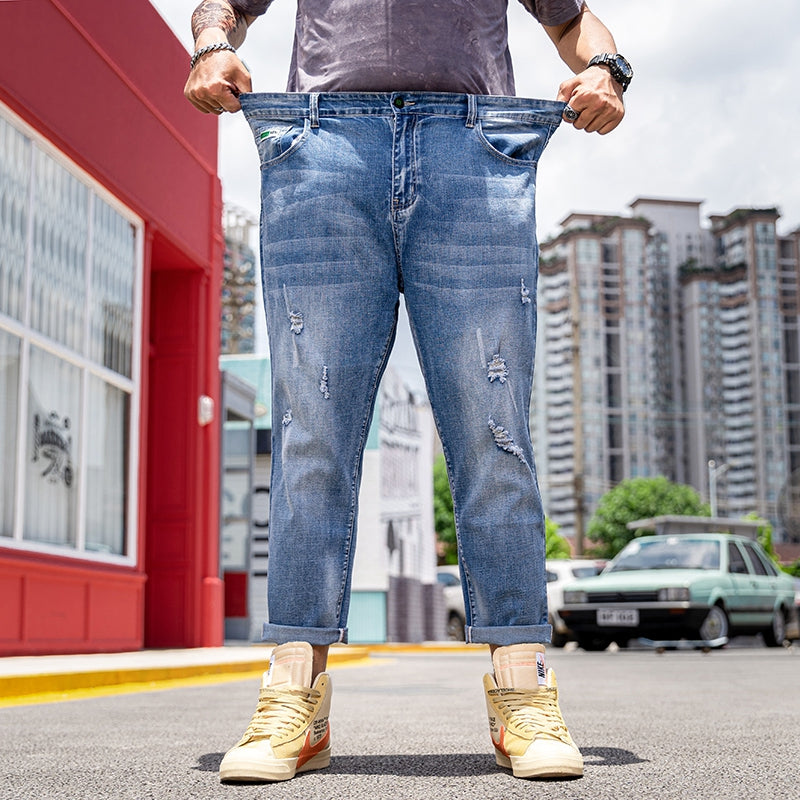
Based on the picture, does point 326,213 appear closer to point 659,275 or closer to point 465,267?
point 465,267

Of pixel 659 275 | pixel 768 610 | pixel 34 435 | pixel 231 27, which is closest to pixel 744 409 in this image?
pixel 659 275

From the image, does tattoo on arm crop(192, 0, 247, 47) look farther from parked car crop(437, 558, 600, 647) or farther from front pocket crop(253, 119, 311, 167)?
parked car crop(437, 558, 600, 647)

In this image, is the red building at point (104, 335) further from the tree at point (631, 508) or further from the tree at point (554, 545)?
the tree at point (554, 545)

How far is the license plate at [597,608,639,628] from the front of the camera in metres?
11.4

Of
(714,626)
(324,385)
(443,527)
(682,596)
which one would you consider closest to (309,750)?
(324,385)

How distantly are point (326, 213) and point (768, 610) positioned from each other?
36.6 ft

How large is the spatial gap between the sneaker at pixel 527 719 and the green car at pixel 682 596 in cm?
946

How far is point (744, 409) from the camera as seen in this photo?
77.9 meters

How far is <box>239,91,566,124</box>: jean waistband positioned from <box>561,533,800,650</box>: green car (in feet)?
31.3

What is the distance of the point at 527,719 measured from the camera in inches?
81.7

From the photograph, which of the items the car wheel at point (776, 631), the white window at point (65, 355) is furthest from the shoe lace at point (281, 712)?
the car wheel at point (776, 631)

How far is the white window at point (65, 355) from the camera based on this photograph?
7801 mm

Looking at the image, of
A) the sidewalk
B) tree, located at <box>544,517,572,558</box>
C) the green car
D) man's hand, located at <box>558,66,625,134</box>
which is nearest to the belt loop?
man's hand, located at <box>558,66,625,134</box>

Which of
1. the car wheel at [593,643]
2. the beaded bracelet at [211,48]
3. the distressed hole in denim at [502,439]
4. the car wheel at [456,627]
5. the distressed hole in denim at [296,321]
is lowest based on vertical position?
the car wheel at [456,627]
